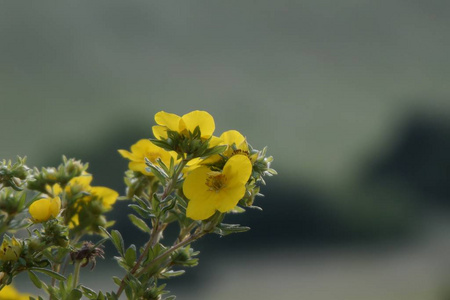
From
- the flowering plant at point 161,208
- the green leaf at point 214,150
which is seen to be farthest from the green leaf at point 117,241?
the green leaf at point 214,150

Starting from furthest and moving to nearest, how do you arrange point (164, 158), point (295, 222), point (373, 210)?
point (373, 210) < point (295, 222) < point (164, 158)

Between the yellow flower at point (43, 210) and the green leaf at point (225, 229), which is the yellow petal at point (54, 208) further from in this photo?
the green leaf at point (225, 229)

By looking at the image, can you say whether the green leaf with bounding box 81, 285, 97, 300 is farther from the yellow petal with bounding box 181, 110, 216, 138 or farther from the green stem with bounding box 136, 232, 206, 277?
the yellow petal with bounding box 181, 110, 216, 138

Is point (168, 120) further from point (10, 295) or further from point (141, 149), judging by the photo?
point (10, 295)

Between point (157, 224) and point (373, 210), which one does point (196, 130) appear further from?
point (373, 210)

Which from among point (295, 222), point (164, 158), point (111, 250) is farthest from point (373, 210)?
point (164, 158)

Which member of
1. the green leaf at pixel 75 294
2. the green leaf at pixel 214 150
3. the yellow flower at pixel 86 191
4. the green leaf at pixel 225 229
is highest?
the yellow flower at pixel 86 191
